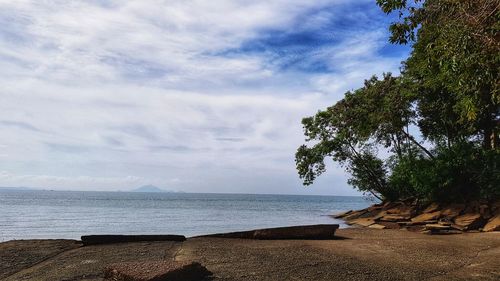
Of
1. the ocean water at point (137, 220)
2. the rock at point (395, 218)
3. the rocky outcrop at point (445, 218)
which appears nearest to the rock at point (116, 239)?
the rocky outcrop at point (445, 218)

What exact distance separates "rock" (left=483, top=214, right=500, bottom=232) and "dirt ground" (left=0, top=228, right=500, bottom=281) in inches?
190

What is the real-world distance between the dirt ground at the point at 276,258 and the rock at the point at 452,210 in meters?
8.55

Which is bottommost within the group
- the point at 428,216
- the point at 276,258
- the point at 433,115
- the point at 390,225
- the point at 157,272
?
the point at 390,225

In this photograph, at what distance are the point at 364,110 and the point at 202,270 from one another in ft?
67.2

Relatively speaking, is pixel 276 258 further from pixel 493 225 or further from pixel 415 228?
pixel 415 228

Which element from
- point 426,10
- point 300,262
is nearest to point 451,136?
point 426,10

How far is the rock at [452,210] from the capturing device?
19.9 meters

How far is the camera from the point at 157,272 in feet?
20.9

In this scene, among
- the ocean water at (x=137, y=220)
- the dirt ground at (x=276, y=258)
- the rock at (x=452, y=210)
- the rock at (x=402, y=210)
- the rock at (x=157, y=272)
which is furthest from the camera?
the ocean water at (x=137, y=220)

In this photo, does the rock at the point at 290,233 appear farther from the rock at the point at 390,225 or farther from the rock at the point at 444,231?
the rock at the point at 390,225

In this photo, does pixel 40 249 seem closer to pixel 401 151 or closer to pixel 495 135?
pixel 495 135

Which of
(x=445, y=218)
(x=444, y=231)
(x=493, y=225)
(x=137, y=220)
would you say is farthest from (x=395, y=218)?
(x=137, y=220)

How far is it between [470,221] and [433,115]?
7.55 meters

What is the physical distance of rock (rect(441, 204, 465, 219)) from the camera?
1994 cm
